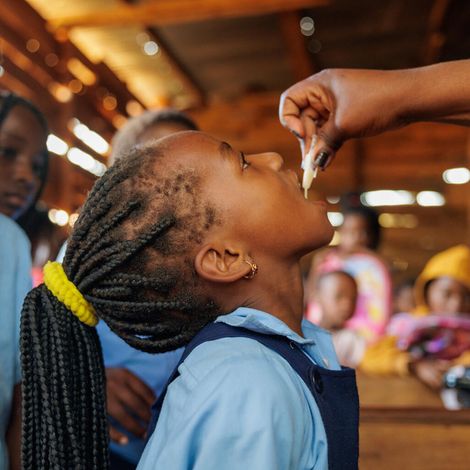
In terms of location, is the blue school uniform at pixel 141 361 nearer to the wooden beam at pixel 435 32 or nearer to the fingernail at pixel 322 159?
the fingernail at pixel 322 159

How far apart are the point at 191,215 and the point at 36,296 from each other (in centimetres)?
28

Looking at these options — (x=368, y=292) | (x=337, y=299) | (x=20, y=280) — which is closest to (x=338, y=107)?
(x=20, y=280)

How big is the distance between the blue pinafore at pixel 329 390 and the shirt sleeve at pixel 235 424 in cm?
7

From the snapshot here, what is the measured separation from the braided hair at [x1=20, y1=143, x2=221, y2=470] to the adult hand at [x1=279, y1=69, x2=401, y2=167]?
8.7 inches

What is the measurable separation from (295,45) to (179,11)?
1.19m

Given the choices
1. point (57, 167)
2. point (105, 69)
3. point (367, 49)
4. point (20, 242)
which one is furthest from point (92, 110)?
point (20, 242)

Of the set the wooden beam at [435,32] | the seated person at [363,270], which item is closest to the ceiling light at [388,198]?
the wooden beam at [435,32]

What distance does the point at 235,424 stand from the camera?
2.24 ft

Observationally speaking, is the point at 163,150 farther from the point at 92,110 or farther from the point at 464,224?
the point at 464,224

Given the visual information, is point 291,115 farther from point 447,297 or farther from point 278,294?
point 447,297

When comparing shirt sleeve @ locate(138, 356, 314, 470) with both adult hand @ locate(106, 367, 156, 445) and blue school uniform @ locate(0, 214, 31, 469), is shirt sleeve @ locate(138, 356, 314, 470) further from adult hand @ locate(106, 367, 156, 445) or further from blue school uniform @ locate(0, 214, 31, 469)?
adult hand @ locate(106, 367, 156, 445)

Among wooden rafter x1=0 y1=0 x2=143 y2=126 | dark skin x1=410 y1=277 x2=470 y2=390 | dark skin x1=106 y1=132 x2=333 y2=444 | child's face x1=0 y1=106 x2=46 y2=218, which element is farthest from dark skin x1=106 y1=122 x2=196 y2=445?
wooden rafter x1=0 y1=0 x2=143 y2=126

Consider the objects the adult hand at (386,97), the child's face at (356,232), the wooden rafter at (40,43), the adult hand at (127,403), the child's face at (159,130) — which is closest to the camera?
the adult hand at (386,97)

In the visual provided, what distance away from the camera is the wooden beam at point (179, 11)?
402 centimetres
